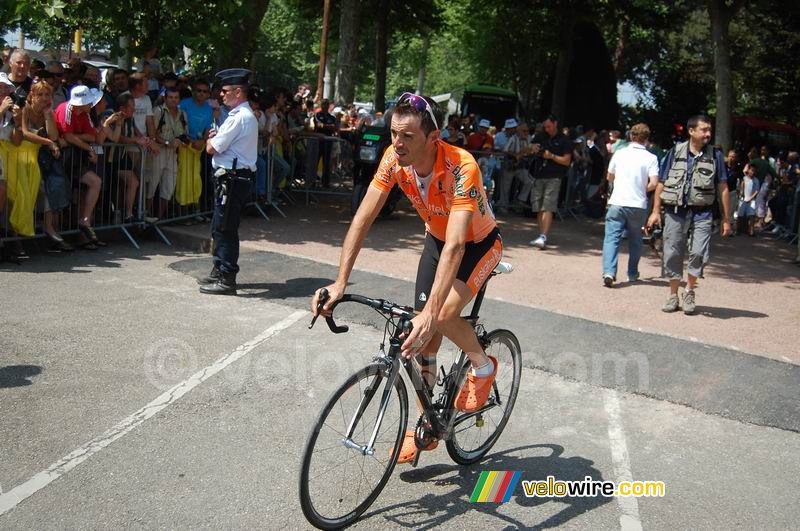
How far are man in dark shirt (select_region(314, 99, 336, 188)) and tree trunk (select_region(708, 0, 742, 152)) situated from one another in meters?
8.44

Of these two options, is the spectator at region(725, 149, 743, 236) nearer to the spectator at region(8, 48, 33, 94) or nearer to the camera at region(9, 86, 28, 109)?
the spectator at region(8, 48, 33, 94)

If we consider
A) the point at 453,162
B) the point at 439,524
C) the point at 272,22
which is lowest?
the point at 439,524

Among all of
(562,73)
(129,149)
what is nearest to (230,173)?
(129,149)

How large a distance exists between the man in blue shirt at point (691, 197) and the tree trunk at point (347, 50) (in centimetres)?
1408

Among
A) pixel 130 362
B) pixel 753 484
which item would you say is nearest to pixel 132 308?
pixel 130 362

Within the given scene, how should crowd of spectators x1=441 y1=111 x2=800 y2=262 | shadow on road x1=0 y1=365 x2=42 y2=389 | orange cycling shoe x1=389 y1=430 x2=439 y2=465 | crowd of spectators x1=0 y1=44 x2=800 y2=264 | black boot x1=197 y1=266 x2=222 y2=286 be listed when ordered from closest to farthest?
orange cycling shoe x1=389 y1=430 x2=439 y2=465 < shadow on road x1=0 y1=365 x2=42 y2=389 < black boot x1=197 y1=266 x2=222 y2=286 < crowd of spectators x1=0 y1=44 x2=800 y2=264 < crowd of spectators x1=441 y1=111 x2=800 y2=262

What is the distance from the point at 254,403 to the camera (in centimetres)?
593

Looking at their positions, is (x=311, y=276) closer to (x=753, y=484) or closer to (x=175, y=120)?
(x=175, y=120)

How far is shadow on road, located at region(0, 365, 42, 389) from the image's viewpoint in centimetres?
587

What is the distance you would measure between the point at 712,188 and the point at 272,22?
5645cm

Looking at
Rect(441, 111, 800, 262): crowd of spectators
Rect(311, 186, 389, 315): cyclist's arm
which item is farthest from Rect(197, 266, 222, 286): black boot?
Rect(441, 111, 800, 262): crowd of spectators

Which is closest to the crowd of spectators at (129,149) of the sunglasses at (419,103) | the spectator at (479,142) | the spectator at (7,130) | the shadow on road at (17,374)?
the spectator at (7,130)

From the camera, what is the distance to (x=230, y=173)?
29.0ft

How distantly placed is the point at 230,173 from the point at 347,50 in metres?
14.3
